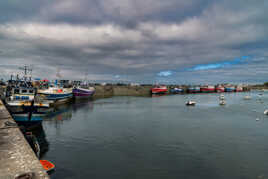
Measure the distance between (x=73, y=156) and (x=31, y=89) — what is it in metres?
26.1

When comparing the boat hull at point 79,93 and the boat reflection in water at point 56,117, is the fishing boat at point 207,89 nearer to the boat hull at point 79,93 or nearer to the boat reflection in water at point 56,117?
the boat hull at point 79,93

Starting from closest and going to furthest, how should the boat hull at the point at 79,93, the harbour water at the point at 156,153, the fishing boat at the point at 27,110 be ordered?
the harbour water at the point at 156,153 → the fishing boat at the point at 27,110 → the boat hull at the point at 79,93

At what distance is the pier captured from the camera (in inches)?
296

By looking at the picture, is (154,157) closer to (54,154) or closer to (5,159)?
(54,154)

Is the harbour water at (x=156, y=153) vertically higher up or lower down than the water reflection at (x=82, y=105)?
lower down

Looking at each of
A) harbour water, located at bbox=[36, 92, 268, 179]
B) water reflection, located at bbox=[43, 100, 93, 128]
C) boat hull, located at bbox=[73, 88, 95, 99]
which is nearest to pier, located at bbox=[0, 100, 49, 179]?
harbour water, located at bbox=[36, 92, 268, 179]

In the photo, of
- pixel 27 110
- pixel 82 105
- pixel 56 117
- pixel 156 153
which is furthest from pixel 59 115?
pixel 156 153

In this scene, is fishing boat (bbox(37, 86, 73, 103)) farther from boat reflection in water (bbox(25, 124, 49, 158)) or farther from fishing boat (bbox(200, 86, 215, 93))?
fishing boat (bbox(200, 86, 215, 93))

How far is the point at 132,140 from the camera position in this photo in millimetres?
19969

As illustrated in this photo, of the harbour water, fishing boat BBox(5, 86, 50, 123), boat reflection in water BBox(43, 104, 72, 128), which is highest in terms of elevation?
fishing boat BBox(5, 86, 50, 123)

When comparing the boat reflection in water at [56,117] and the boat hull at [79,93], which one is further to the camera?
the boat hull at [79,93]

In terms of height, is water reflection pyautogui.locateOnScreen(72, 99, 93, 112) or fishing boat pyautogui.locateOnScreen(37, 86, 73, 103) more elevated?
fishing boat pyautogui.locateOnScreen(37, 86, 73, 103)

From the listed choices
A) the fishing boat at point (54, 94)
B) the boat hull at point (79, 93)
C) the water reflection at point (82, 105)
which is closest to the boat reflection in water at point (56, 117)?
the water reflection at point (82, 105)

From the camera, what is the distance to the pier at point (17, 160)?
7.53 m
